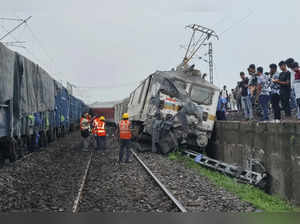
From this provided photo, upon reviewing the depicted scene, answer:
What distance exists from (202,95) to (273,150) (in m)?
5.43

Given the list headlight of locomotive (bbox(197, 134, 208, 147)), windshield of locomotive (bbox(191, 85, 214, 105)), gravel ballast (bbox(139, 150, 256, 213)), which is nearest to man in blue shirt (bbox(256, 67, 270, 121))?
gravel ballast (bbox(139, 150, 256, 213))

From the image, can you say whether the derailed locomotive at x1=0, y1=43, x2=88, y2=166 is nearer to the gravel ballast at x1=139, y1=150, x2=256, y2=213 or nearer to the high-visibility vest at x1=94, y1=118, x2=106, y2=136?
the high-visibility vest at x1=94, y1=118, x2=106, y2=136

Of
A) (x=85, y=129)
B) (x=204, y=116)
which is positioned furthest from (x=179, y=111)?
(x=85, y=129)

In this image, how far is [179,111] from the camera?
12.8 m

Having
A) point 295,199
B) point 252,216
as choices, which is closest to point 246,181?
point 295,199

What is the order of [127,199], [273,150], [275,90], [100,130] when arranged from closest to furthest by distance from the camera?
[127,199]
[273,150]
[275,90]
[100,130]

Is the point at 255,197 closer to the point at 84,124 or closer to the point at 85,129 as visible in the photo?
the point at 85,129

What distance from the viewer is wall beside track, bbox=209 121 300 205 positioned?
Result: 7.16 meters

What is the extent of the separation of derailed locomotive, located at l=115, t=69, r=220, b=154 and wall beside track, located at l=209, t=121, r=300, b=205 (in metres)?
1.38

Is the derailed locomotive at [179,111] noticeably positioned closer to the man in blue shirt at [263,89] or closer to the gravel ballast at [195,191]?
the gravel ballast at [195,191]

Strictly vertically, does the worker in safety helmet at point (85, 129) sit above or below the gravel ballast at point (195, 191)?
above

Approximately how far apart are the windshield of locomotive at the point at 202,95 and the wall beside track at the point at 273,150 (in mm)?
1829

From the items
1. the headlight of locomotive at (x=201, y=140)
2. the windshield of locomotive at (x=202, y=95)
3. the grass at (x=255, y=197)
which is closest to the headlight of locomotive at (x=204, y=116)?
the windshield of locomotive at (x=202, y=95)

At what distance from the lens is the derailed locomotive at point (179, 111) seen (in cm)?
1268
